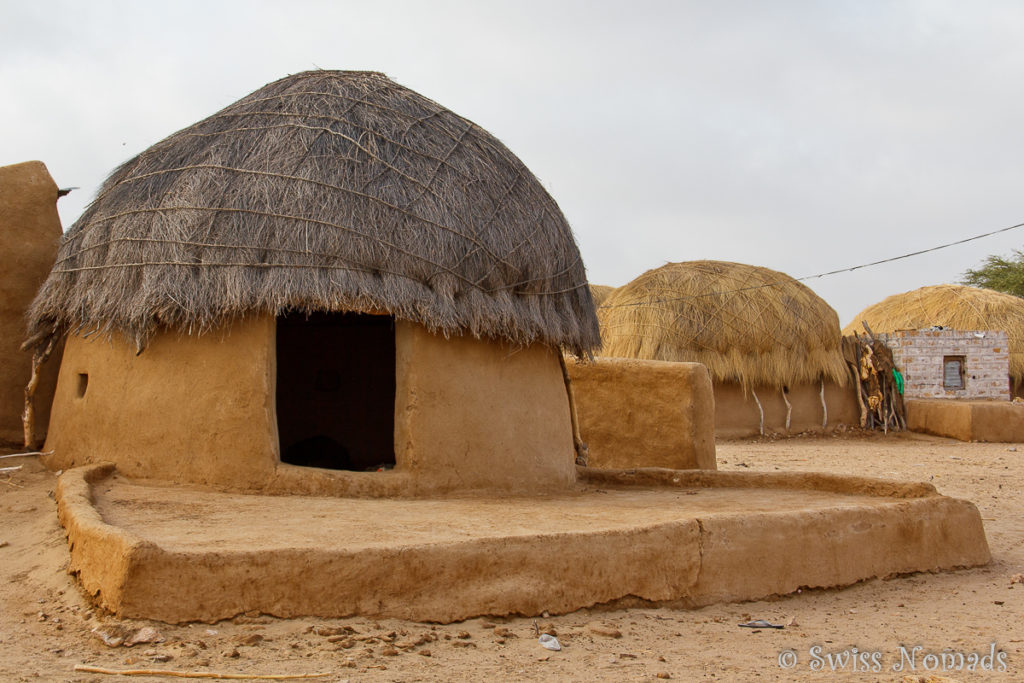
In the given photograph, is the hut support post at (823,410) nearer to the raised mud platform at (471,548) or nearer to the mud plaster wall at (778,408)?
the mud plaster wall at (778,408)

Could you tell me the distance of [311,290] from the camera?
18.1 ft

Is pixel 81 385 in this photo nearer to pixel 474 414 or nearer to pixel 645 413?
pixel 474 414

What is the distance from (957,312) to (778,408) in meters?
8.34

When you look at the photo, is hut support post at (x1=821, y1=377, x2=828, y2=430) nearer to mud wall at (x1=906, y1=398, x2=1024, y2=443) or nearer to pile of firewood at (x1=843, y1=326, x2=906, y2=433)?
pile of firewood at (x1=843, y1=326, x2=906, y2=433)

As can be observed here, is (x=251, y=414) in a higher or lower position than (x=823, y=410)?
higher

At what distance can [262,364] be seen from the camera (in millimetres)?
5500

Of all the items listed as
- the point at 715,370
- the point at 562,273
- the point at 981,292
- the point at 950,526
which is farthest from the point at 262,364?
the point at 981,292

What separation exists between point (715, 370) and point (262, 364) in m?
10.3

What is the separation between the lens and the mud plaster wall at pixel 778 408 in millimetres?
14867

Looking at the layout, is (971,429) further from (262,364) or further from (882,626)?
(262,364)

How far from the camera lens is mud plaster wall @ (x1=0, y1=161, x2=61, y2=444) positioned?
6641mm

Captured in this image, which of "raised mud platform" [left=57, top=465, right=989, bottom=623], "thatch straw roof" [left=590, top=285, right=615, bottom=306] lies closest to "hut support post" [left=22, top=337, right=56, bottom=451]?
"raised mud platform" [left=57, top=465, right=989, bottom=623]

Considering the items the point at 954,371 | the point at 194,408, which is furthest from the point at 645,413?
the point at 954,371

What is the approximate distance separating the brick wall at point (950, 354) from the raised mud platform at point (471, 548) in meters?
11.8
